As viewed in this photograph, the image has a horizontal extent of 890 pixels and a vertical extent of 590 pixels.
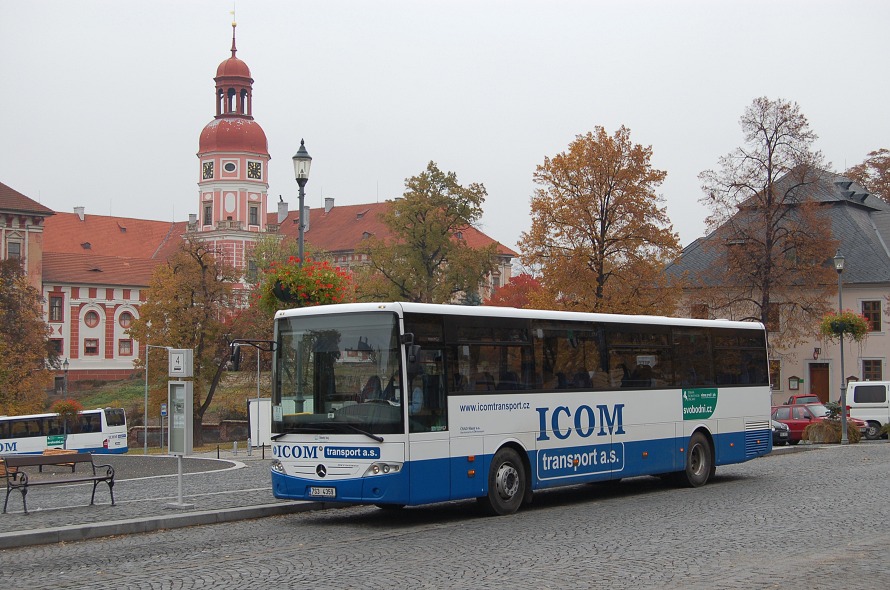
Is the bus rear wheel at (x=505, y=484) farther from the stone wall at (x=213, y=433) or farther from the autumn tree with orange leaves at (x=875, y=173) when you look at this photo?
the autumn tree with orange leaves at (x=875, y=173)

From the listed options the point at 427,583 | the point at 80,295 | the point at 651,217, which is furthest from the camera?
the point at 80,295

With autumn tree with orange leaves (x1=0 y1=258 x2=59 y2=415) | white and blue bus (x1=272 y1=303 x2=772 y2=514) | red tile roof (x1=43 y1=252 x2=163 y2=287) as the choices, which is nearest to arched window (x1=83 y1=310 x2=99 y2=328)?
red tile roof (x1=43 y1=252 x2=163 y2=287)

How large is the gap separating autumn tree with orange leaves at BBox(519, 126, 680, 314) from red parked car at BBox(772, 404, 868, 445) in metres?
8.09

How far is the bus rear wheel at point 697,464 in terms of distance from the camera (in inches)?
810

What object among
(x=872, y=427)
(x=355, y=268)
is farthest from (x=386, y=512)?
(x=355, y=268)

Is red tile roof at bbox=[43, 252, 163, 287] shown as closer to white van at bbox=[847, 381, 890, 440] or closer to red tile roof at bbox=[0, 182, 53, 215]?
red tile roof at bbox=[0, 182, 53, 215]

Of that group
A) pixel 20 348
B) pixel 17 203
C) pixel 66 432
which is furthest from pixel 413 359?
pixel 17 203

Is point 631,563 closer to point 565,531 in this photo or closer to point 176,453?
point 565,531

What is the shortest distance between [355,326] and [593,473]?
5135 mm

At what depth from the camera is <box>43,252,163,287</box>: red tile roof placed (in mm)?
107000

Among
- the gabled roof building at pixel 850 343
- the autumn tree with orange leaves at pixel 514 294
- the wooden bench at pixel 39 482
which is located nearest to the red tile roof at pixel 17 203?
the autumn tree with orange leaves at pixel 514 294

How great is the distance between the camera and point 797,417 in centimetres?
3972

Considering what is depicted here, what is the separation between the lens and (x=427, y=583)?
34.0ft

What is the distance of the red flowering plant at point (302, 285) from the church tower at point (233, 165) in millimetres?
98932
